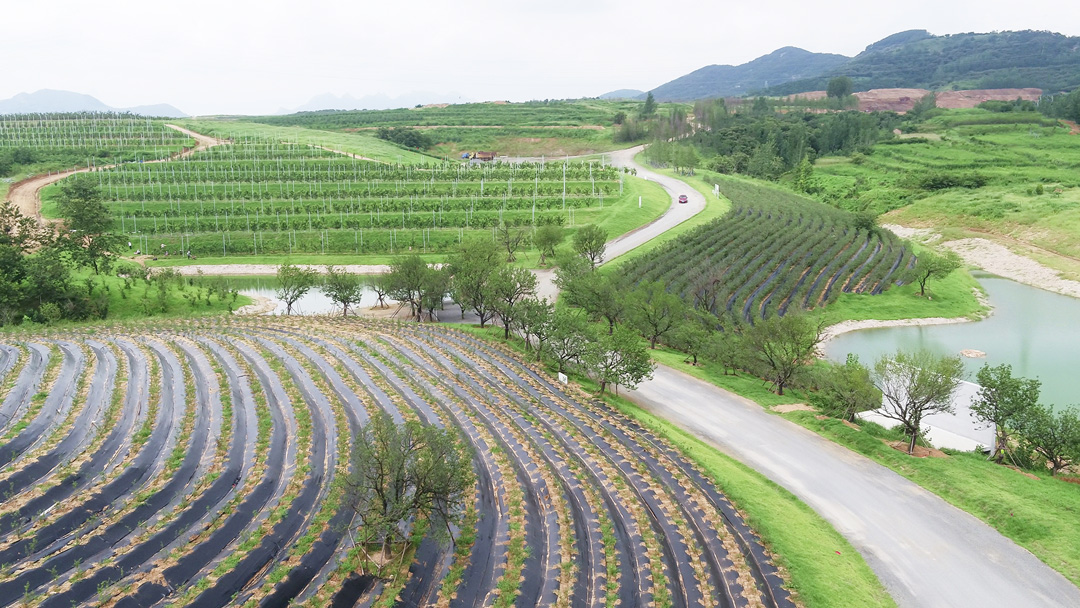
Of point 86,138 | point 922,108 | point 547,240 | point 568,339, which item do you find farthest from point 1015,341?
point 922,108

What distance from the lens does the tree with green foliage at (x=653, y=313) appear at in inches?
1731

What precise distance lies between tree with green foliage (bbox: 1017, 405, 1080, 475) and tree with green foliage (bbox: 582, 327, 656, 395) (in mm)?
17026

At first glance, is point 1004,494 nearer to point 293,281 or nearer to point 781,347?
point 781,347

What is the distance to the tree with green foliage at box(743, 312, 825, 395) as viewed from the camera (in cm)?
3603

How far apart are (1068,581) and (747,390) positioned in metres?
17.2

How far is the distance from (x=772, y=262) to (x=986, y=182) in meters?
69.0

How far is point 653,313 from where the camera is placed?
144 ft

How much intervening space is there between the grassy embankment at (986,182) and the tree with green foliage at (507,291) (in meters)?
64.0

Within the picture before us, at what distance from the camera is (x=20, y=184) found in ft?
295

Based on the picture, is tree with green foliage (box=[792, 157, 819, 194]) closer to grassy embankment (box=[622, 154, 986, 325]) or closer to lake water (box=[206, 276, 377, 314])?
grassy embankment (box=[622, 154, 986, 325])

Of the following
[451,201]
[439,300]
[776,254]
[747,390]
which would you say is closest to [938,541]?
[747,390]

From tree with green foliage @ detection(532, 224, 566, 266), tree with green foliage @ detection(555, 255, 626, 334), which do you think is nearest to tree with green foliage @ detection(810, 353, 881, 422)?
tree with green foliage @ detection(555, 255, 626, 334)

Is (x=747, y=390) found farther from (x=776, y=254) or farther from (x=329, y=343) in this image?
(x=776, y=254)

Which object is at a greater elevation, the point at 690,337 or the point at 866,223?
the point at 866,223
